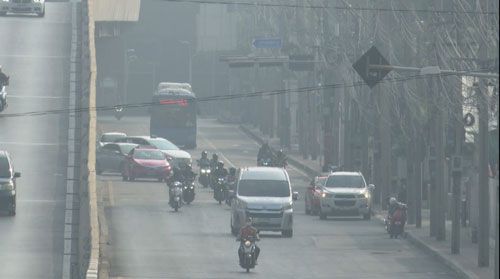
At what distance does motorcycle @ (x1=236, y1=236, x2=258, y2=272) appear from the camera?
1646 inches

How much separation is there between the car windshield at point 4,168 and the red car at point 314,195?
11.5m

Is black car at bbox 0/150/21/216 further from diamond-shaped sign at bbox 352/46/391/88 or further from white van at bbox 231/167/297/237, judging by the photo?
diamond-shaped sign at bbox 352/46/391/88

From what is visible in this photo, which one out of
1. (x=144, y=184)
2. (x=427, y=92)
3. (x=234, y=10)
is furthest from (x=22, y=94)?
(x=234, y=10)

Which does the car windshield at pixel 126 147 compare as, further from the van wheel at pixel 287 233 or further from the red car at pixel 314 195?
the van wheel at pixel 287 233

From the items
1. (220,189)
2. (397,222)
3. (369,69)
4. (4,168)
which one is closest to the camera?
(369,69)

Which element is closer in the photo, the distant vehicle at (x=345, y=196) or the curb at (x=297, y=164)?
the distant vehicle at (x=345, y=196)

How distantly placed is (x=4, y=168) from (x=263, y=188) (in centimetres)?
714

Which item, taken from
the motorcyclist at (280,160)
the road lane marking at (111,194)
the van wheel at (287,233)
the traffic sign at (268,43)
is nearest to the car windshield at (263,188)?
the van wheel at (287,233)

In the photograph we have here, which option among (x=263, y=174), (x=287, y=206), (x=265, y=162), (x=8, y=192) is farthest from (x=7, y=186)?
(x=265, y=162)

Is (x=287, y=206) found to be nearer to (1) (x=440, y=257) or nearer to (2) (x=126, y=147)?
(1) (x=440, y=257)

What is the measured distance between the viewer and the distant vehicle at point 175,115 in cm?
9138

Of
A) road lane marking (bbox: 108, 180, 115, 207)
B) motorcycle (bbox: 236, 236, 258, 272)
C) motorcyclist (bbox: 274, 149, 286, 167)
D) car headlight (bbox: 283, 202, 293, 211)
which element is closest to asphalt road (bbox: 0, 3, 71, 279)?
road lane marking (bbox: 108, 180, 115, 207)

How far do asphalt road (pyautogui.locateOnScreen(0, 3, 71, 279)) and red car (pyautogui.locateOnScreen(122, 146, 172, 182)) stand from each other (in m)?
3.47

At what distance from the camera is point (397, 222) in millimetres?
51906
